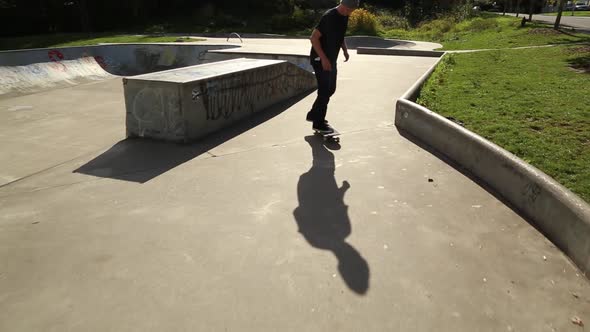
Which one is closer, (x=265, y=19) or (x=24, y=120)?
(x=24, y=120)

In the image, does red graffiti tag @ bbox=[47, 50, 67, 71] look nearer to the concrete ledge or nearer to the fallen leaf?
the concrete ledge

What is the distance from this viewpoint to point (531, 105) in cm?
643

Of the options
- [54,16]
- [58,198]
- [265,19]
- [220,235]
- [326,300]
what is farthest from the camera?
[265,19]

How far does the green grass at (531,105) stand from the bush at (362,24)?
15.7 meters

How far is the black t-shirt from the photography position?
523 cm

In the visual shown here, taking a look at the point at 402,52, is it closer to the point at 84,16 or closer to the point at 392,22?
the point at 392,22

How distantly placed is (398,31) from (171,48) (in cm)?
1657

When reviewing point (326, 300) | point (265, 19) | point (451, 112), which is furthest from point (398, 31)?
point (326, 300)

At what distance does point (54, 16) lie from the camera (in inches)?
1280

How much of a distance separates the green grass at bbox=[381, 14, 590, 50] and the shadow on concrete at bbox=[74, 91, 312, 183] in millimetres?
14930

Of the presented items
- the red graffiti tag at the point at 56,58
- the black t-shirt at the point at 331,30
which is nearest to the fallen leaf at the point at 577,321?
the black t-shirt at the point at 331,30

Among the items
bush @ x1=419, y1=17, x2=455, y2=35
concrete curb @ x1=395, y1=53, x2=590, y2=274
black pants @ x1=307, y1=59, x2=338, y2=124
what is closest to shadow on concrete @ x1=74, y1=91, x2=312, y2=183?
black pants @ x1=307, y1=59, x2=338, y2=124

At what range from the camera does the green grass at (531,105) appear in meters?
4.29

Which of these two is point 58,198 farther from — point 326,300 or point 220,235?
point 326,300
